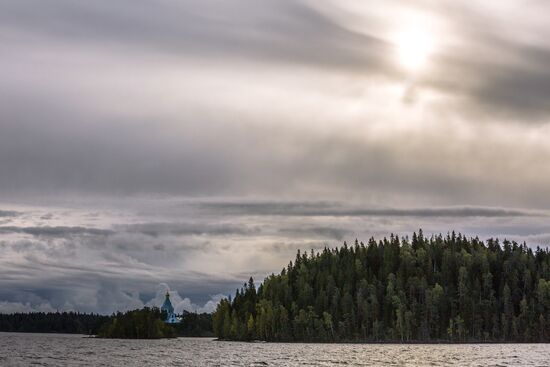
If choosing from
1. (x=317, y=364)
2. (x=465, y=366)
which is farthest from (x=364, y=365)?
(x=465, y=366)

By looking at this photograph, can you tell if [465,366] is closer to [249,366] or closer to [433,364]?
[433,364]

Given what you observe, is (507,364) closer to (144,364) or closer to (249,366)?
(249,366)

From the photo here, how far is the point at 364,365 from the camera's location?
520 feet

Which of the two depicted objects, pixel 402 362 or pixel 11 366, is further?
pixel 402 362

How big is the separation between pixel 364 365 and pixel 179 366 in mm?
36568

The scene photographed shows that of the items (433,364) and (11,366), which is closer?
(11,366)

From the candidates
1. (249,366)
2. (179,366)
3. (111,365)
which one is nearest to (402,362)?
(249,366)

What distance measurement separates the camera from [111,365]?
15588 centimetres

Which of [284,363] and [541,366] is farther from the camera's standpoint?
[284,363]

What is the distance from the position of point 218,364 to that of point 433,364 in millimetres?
43496

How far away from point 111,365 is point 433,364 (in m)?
64.3

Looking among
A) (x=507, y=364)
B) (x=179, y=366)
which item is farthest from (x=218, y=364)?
(x=507, y=364)

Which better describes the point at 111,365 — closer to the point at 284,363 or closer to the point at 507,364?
the point at 284,363

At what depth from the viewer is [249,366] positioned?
15125 centimetres
